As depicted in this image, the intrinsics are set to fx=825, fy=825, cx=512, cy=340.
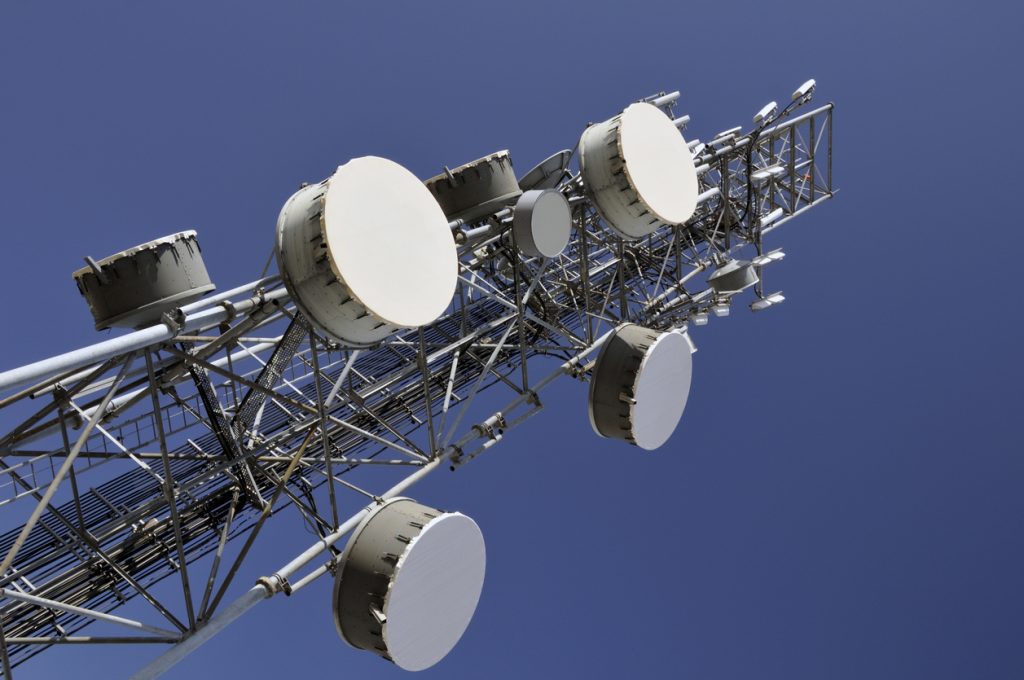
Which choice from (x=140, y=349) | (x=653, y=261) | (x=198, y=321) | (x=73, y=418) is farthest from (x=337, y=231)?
(x=653, y=261)

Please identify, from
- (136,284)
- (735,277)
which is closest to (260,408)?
(136,284)

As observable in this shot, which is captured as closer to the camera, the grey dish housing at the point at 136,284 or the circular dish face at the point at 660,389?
the grey dish housing at the point at 136,284

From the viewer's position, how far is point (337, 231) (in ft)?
36.7

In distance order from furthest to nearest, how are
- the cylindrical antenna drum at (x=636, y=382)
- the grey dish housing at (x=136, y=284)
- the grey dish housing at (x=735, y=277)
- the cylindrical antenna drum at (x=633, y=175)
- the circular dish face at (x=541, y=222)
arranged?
the grey dish housing at (x=735, y=277) → the cylindrical antenna drum at (x=636, y=382) → the cylindrical antenna drum at (x=633, y=175) → the circular dish face at (x=541, y=222) → the grey dish housing at (x=136, y=284)

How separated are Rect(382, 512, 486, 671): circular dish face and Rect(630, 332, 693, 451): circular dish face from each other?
5.60 meters

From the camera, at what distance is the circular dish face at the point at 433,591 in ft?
39.5

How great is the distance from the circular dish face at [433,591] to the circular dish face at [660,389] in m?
5.60

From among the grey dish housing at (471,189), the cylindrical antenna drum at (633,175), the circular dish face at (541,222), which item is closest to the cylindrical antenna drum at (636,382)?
the cylindrical antenna drum at (633,175)

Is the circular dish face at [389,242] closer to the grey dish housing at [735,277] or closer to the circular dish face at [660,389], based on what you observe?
the circular dish face at [660,389]

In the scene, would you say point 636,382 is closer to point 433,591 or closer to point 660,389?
point 660,389

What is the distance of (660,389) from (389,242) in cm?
822

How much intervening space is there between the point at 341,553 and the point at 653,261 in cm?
1587

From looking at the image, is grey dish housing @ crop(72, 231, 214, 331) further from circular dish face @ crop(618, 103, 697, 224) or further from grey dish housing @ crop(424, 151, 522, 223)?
circular dish face @ crop(618, 103, 697, 224)

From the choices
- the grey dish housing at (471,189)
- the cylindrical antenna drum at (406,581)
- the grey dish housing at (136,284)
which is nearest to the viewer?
the grey dish housing at (136,284)
